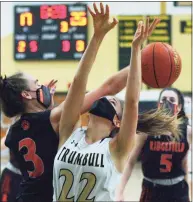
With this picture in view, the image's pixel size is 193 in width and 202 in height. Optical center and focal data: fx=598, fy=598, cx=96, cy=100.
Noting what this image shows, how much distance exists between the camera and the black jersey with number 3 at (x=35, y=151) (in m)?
3.09

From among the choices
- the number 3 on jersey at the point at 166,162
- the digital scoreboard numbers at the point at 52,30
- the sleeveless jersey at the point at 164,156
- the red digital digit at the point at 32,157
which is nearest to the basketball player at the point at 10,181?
the sleeveless jersey at the point at 164,156

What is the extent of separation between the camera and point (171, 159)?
4.91 meters

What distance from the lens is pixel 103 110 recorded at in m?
2.85

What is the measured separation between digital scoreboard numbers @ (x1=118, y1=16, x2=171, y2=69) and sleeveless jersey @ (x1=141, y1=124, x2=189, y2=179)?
431 cm

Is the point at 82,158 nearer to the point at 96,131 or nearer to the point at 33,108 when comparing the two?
the point at 96,131

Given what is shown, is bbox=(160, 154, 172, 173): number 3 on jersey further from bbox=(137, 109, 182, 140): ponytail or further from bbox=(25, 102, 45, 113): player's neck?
bbox=(25, 102, 45, 113): player's neck

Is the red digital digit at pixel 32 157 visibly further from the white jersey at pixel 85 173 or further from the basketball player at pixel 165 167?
the basketball player at pixel 165 167

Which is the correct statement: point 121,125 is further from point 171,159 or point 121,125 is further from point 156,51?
point 171,159

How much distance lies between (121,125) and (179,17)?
22.7 ft

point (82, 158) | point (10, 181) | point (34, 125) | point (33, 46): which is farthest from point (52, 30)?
point (82, 158)

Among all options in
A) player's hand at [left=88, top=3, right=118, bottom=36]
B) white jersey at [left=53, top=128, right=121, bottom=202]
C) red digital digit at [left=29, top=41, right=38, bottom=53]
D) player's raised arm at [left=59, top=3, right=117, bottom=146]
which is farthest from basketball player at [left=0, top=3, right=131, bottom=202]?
red digital digit at [left=29, top=41, right=38, bottom=53]

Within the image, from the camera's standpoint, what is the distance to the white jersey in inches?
106

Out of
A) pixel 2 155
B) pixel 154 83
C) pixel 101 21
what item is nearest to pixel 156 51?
pixel 154 83

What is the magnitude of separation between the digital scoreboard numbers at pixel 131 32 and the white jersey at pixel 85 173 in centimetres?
643
